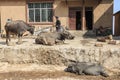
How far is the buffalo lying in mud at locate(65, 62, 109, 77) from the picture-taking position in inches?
624

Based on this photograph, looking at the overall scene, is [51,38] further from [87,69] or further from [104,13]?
[104,13]

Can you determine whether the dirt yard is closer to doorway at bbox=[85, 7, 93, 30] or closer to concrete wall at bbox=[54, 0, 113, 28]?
concrete wall at bbox=[54, 0, 113, 28]

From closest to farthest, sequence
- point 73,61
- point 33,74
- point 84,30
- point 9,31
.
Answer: point 33,74
point 73,61
point 9,31
point 84,30

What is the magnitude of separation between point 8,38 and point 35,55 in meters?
3.52

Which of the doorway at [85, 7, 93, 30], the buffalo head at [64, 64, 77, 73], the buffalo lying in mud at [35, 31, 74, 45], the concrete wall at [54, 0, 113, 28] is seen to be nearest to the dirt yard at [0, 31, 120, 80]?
the buffalo head at [64, 64, 77, 73]

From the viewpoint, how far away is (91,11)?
3225 cm

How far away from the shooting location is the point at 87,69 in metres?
16.0

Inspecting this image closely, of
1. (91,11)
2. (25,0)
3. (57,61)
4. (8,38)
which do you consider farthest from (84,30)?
(57,61)

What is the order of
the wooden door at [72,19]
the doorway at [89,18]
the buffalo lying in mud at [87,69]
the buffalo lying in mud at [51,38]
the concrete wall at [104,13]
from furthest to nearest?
the wooden door at [72,19]
the doorway at [89,18]
the concrete wall at [104,13]
the buffalo lying in mud at [51,38]
the buffalo lying in mud at [87,69]

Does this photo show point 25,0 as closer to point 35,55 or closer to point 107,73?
point 35,55

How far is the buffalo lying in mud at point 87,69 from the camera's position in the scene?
15859mm

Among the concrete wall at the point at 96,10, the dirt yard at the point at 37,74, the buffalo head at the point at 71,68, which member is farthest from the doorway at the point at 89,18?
the buffalo head at the point at 71,68

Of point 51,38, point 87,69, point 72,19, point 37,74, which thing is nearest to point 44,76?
point 37,74

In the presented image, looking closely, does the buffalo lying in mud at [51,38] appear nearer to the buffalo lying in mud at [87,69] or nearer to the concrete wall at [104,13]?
the buffalo lying in mud at [87,69]
